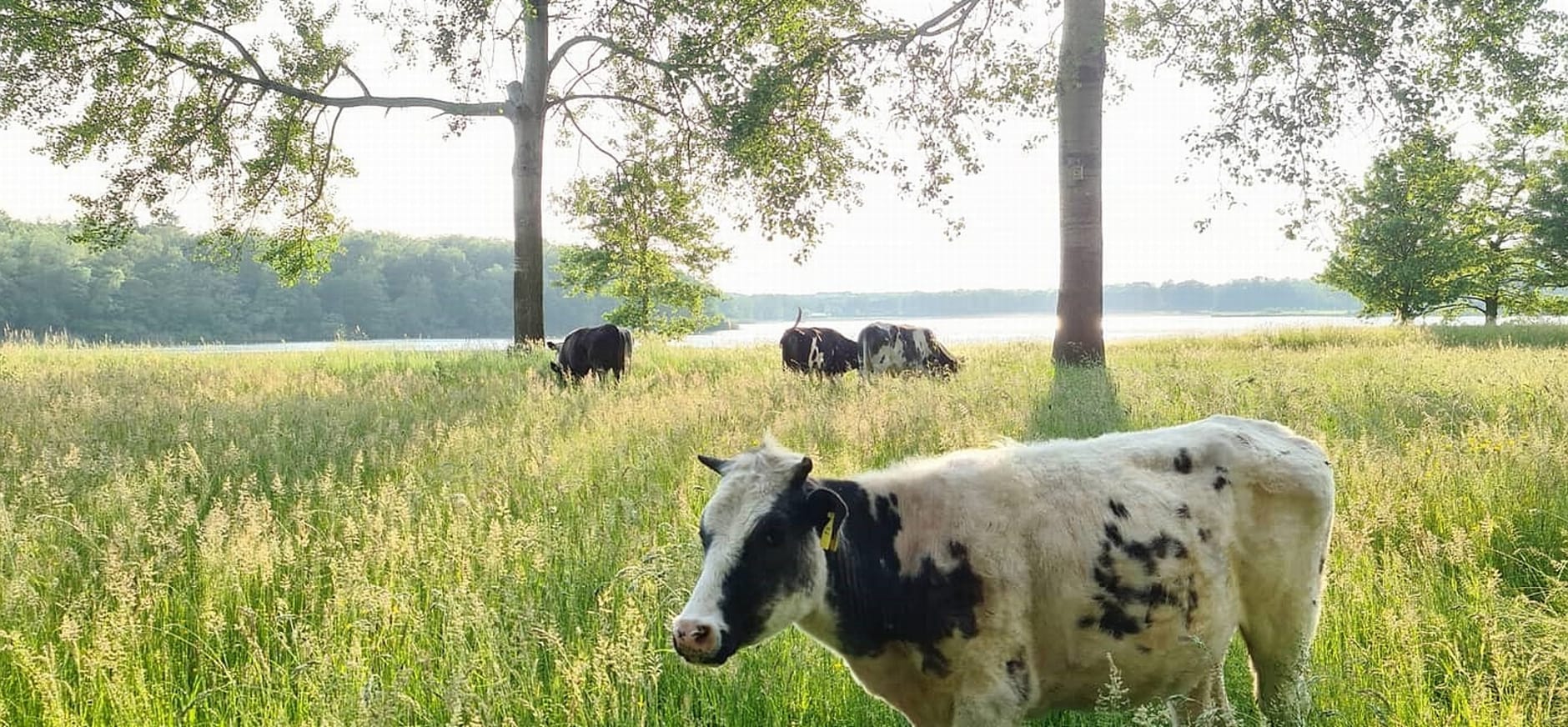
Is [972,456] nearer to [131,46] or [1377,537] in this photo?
[1377,537]

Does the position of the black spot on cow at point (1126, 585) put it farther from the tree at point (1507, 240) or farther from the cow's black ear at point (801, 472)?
the tree at point (1507, 240)

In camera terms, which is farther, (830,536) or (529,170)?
(529,170)

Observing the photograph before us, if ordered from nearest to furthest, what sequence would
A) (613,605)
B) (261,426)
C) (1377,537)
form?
(613,605) < (1377,537) < (261,426)

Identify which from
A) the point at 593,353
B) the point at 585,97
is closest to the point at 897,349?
the point at 593,353

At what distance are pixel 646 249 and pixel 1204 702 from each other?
21.1 meters

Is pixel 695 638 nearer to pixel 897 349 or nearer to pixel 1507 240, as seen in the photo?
A: pixel 897 349

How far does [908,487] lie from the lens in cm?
302

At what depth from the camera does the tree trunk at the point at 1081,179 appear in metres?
13.2

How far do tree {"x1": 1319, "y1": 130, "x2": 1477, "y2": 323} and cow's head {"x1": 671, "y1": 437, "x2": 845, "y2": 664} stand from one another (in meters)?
43.8

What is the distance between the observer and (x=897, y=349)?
15.8 meters

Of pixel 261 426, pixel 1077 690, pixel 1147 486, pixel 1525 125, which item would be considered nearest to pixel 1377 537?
pixel 1147 486

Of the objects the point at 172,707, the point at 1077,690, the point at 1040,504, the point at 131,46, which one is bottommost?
the point at 172,707

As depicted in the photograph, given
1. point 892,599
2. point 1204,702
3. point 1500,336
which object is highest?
point 1500,336

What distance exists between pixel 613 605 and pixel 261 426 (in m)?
6.70
